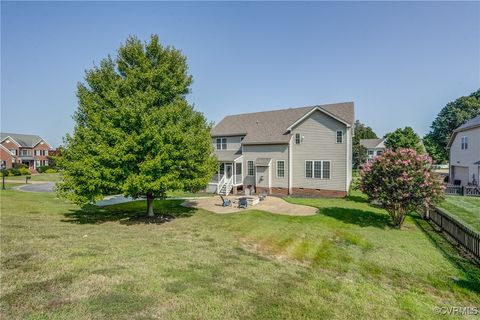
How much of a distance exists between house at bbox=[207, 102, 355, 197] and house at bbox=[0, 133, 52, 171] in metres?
56.3

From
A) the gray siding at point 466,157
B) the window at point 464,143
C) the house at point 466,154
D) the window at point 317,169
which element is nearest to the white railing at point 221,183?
the window at point 317,169

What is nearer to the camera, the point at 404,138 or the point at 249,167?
the point at 249,167

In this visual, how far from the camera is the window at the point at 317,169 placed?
80.2 ft

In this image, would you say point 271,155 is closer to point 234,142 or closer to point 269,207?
point 234,142

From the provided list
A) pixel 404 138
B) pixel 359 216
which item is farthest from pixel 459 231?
pixel 404 138

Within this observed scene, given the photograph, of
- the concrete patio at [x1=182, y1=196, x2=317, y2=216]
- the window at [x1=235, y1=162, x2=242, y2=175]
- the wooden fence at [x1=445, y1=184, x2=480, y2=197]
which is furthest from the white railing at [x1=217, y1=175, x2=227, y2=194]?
the wooden fence at [x1=445, y1=184, x2=480, y2=197]

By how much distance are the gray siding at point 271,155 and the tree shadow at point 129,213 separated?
9.15 m

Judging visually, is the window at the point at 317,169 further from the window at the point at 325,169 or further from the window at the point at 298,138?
the window at the point at 298,138

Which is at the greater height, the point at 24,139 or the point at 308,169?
the point at 24,139

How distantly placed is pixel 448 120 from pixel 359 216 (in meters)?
60.3

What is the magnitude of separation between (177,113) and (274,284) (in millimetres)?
10833

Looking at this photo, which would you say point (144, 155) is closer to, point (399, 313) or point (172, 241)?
point (172, 241)

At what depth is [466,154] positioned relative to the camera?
1129 inches

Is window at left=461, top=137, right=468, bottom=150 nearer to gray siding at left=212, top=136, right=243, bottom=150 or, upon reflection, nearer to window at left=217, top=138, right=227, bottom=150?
gray siding at left=212, top=136, right=243, bottom=150
